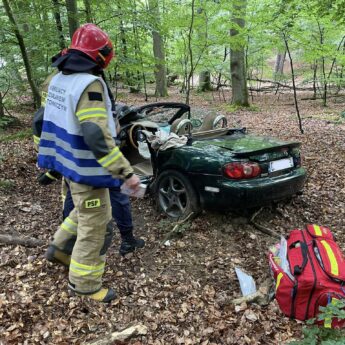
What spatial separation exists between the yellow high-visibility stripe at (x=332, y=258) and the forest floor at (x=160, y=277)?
0.55 m

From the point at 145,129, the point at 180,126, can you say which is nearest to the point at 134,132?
the point at 145,129

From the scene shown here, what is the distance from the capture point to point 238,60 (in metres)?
13.8

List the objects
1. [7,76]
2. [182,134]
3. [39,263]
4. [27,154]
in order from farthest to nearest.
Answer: [7,76] < [27,154] < [182,134] < [39,263]

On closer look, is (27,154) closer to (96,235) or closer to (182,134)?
(182,134)

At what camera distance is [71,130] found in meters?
2.74

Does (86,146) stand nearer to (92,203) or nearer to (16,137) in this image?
(92,203)

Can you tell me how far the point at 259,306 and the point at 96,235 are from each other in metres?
1.59

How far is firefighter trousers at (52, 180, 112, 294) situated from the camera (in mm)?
2908

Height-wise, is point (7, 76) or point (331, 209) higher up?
point (7, 76)

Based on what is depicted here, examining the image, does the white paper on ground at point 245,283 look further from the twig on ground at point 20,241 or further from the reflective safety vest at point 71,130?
the twig on ground at point 20,241

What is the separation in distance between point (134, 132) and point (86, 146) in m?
2.13

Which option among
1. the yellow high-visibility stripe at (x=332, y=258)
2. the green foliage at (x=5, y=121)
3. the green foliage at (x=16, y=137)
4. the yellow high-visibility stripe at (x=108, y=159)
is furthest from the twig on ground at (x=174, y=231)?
the green foliage at (x=16, y=137)

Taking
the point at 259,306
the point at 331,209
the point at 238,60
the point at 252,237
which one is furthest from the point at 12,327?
the point at 238,60

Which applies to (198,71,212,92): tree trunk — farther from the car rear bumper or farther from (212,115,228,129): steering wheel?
the car rear bumper
